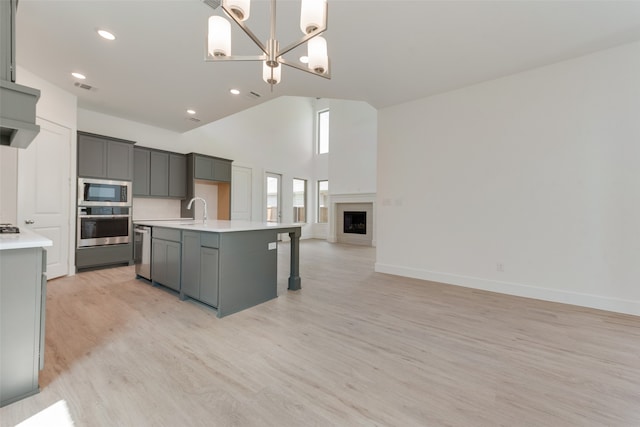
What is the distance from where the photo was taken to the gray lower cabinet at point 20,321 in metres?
1.38

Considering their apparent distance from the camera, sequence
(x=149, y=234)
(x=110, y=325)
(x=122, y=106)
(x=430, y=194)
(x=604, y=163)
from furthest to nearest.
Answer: (x=122, y=106) → (x=430, y=194) → (x=149, y=234) → (x=604, y=163) → (x=110, y=325)

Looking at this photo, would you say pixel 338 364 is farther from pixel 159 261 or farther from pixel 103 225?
pixel 103 225

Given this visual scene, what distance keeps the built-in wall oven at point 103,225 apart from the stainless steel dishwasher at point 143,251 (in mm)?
997

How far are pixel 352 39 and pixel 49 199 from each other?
455 centimetres

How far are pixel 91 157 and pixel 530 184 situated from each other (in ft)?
21.1

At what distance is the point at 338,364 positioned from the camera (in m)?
1.82

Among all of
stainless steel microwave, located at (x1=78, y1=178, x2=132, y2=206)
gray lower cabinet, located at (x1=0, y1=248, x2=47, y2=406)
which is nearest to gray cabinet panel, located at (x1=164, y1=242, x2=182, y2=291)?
gray lower cabinet, located at (x1=0, y1=248, x2=47, y2=406)

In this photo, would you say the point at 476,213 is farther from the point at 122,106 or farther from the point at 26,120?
the point at 122,106

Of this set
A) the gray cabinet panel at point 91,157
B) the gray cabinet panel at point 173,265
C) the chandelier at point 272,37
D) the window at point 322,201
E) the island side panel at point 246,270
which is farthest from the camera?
the window at point 322,201

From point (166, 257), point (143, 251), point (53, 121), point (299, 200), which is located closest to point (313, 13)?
point (166, 257)

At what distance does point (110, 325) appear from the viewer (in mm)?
2350

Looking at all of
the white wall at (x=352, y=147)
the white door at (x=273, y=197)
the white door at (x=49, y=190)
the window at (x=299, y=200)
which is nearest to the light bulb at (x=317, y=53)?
the white door at (x=49, y=190)

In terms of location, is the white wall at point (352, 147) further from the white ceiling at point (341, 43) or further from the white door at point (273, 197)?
the white ceiling at point (341, 43)

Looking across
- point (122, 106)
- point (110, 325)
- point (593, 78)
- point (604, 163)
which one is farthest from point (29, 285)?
point (593, 78)
